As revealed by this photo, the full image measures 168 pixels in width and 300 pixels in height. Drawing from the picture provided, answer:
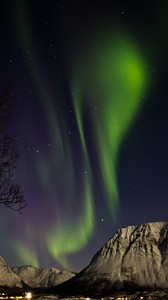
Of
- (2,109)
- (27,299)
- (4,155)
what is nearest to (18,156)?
(4,155)

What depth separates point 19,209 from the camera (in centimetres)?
2447

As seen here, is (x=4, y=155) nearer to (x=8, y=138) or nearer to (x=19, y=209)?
(x=8, y=138)

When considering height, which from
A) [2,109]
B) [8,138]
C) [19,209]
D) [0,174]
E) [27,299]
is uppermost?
[2,109]

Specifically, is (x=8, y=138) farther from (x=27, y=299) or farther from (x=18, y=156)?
(x=27, y=299)

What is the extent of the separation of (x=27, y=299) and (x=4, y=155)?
8026 mm

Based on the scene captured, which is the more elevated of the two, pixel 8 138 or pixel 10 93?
pixel 10 93

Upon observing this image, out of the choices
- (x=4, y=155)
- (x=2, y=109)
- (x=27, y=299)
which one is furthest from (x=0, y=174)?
(x=27, y=299)

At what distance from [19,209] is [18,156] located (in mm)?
3101

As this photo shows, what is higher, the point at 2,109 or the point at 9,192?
the point at 2,109

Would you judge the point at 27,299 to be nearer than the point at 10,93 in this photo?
Yes

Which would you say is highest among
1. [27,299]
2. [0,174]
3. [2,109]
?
[2,109]

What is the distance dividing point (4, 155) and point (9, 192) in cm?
214

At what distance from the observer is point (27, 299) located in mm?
22859

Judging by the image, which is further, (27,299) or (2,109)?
(2,109)
